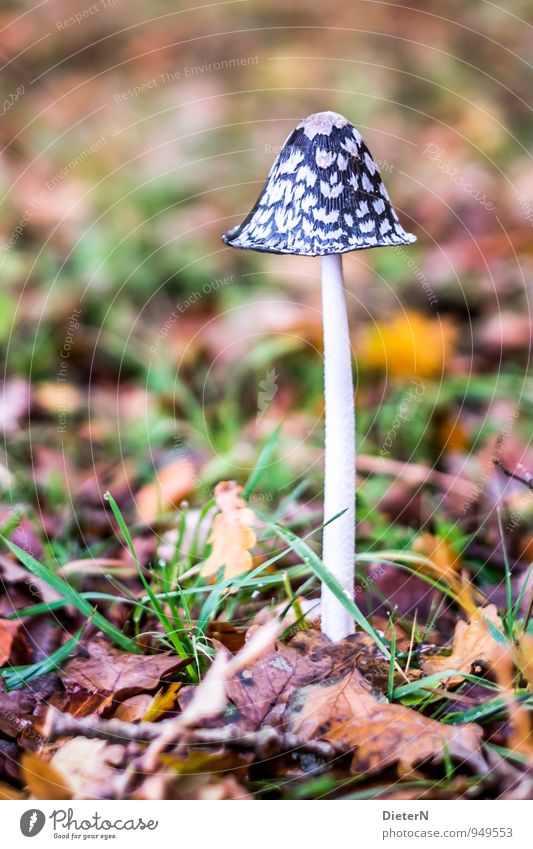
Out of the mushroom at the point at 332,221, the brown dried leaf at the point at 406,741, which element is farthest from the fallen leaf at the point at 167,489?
Result: the brown dried leaf at the point at 406,741

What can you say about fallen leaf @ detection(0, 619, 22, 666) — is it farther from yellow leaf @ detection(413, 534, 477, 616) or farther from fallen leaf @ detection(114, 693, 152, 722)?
yellow leaf @ detection(413, 534, 477, 616)

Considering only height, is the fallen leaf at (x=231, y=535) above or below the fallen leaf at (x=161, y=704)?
above

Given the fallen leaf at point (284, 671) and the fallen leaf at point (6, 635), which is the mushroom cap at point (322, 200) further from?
the fallen leaf at point (6, 635)

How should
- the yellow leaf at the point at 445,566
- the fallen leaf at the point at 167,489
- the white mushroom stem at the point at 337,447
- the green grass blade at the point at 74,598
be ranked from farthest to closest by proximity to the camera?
the fallen leaf at the point at 167,489
the yellow leaf at the point at 445,566
the green grass blade at the point at 74,598
the white mushroom stem at the point at 337,447

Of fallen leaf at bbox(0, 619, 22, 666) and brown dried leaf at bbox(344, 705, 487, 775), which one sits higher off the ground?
fallen leaf at bbox(0, 619, 22, 666)

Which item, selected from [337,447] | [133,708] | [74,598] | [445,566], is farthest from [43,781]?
[445,566]

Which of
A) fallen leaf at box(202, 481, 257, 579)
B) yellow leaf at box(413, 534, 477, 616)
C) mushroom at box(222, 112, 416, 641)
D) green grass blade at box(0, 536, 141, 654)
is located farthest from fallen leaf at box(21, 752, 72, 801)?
yellow leaf at box(413, 534, 477, 616)
